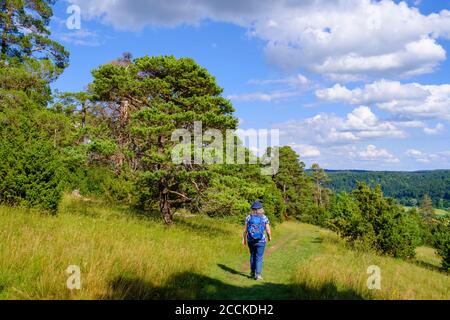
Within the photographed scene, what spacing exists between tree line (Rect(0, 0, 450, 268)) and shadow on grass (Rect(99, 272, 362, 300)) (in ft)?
21.0

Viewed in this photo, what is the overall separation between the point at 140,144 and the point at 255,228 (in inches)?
360

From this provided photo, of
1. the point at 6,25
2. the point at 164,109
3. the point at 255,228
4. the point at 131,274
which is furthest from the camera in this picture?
the point at 6,25

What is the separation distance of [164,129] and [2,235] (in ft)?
26.1

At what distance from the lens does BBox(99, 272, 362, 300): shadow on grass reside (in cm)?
Answer: 596

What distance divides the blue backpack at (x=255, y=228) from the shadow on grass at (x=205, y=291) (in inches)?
46.8

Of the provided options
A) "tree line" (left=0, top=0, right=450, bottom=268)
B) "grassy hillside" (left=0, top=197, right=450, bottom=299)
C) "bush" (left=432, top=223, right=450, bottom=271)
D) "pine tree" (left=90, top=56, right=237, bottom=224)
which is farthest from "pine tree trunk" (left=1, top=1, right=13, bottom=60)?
"bush" (left=432, top=223, right=450, bottom=271)

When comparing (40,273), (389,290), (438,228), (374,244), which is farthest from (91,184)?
(438,228)

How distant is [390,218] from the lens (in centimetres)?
2083

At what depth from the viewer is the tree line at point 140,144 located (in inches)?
475

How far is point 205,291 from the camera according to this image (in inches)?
285

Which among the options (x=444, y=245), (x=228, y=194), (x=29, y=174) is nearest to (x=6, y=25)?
(x=29, y=174)

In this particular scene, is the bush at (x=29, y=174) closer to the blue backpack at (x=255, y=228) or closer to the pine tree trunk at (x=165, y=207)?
the pine tree trunk at (x=165, y=207)

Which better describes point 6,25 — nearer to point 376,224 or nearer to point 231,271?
point 231,271
